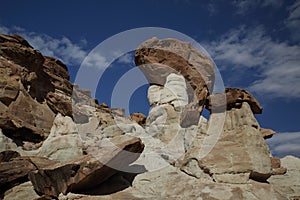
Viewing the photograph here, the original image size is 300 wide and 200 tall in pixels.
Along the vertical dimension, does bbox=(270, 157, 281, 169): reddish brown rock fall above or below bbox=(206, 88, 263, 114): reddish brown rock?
below

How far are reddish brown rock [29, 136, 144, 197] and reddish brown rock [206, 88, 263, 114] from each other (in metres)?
1.94

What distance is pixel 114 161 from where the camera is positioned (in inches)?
223

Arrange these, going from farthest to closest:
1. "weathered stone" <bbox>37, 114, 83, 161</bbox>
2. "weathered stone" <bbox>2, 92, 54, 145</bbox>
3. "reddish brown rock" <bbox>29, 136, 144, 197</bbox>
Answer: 1. "weathered stone" <bbox>2, 92, 54, 145</bbox>
2. "weathered stone" <bbox>37, 114, 83, 161</bbox>
3. "reddish brown rock" <bbox>29, 136, 144, 197</bbox>

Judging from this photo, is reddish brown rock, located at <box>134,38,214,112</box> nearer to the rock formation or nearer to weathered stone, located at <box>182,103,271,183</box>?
the rock formation

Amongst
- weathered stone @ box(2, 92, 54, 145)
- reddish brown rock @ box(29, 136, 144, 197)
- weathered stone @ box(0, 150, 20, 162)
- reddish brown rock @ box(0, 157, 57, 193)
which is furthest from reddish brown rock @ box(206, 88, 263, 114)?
weathered stone @ box(2, 92, 54, 145)

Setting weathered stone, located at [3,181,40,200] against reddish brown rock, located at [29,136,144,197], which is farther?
weathered stone, located at [3,181,40,200]

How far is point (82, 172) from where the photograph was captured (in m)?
5.29

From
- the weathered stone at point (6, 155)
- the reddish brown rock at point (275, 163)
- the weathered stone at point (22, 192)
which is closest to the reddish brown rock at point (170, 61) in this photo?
the reddish brown rock at point (275, 163)

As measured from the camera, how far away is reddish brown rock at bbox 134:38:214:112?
12.8m

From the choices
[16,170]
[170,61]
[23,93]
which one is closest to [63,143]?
[16,170]

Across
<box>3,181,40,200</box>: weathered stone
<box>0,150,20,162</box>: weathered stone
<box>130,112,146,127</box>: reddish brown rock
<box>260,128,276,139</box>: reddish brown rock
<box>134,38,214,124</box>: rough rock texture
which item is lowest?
<box>3,181,40,200</box>: weathered stone

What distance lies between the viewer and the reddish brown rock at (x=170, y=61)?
12828 millimetres

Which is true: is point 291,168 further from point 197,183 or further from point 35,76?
point 35,76

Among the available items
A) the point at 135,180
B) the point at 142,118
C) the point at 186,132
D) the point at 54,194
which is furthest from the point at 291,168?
the point at 142,118
